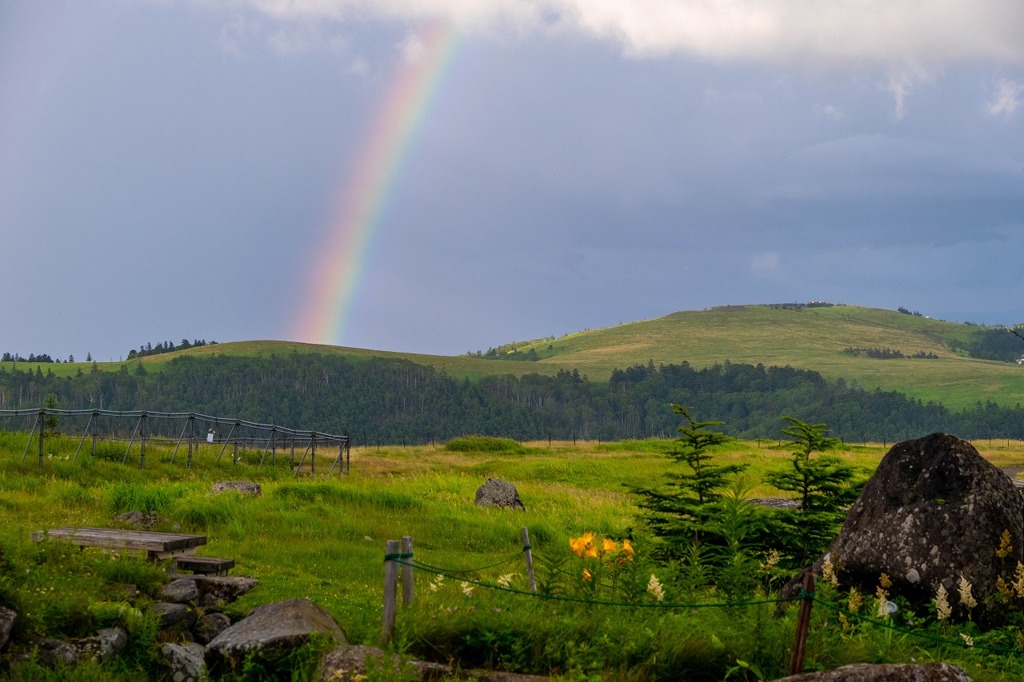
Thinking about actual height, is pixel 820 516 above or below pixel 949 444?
below

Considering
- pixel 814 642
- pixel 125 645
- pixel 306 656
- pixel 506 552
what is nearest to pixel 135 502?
pixel 506 552

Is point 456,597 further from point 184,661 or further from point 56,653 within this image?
point 56,653

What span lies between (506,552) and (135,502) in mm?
9216

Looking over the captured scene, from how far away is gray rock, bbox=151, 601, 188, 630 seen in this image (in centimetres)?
1184

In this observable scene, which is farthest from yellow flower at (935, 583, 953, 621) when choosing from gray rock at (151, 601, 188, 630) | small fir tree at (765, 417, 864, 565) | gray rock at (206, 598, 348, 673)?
gray rock at (151, 601, 188, 630)

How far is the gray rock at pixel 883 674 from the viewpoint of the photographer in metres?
8.28

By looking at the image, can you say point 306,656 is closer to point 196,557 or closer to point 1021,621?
point 196,557

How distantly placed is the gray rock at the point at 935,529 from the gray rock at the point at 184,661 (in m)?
7.65

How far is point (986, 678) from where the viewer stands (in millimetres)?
9484

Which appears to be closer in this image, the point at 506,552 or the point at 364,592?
the point at 364,592

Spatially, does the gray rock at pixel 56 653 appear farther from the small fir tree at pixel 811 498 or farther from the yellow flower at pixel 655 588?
the small fir tree at pixel 811 498

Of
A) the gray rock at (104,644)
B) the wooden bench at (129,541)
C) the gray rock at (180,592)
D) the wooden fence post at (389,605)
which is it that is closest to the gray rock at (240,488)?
the wooden bench at (129,541)

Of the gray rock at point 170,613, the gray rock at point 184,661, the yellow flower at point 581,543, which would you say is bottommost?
the gray rock at point 184,661

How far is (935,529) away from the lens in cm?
1209
